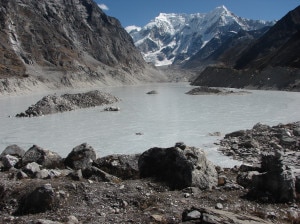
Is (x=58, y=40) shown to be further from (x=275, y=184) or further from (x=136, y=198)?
(x=275, y=184)

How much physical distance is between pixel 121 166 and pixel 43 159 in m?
3.48

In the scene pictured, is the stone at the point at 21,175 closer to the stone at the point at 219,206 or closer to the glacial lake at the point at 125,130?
the stone at the point at 219,206

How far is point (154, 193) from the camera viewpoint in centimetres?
1088

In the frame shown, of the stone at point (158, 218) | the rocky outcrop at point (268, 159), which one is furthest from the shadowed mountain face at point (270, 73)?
the stone at point (158, 218)

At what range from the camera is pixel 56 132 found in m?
29.0

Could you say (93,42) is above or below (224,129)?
above

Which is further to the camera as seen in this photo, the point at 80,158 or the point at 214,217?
the point at 80,158

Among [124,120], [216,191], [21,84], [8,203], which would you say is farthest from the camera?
[21,84]

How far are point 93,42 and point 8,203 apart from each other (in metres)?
168

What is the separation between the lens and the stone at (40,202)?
9.88 metres

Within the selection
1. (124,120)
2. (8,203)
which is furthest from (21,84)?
(8,203)

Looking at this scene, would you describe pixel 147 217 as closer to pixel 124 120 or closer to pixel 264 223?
pixel 264 223

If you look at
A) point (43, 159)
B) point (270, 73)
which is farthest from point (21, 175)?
point (270, 73)

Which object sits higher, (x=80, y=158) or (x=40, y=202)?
(x=80, y=158)
